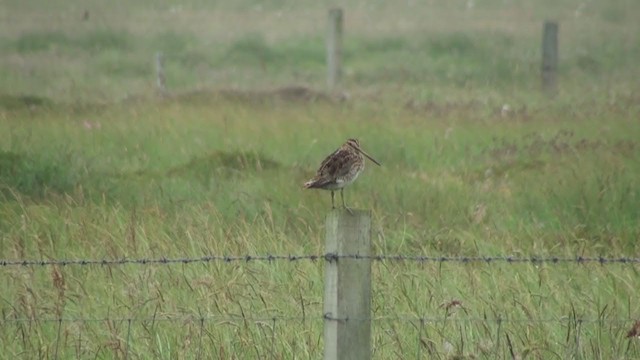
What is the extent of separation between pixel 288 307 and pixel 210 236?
3.65 ft

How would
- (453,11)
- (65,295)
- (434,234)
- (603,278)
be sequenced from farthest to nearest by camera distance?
(453,11)
(434,234)
(603,278)
(65,295)

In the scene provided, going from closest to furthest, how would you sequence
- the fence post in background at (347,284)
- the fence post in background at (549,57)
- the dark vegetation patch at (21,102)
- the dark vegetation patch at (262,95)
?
the fence post in background at (347,284)
the dark vegetation patch at (21,102)
the dark vegetation patch at (262,95)
the fence post in background at (549,57)

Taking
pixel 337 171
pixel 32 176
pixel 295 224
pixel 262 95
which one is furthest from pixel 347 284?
pixel 262 95

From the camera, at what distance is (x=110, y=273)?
827 centimetres

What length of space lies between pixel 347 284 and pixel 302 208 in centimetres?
491

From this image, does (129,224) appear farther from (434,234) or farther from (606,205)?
(606,205)

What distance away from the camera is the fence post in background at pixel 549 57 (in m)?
22.8

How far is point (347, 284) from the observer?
236 inches

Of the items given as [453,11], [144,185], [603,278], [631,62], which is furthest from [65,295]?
[453,11]

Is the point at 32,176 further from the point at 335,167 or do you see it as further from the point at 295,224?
the point at 335,167

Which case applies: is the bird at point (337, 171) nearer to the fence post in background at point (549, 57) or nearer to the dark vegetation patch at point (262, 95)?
the dark vegetation patch at point (262, 95)

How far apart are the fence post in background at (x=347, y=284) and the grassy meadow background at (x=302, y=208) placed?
581 mm

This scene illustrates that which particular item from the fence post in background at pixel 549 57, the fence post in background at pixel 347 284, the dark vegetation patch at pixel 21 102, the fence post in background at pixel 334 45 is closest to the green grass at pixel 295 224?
the dark vegetation patch at pixel 21 102

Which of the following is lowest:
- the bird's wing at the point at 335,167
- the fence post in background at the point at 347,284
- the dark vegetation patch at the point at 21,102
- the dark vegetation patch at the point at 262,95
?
the dark vegetation patch at the point at 262,95
